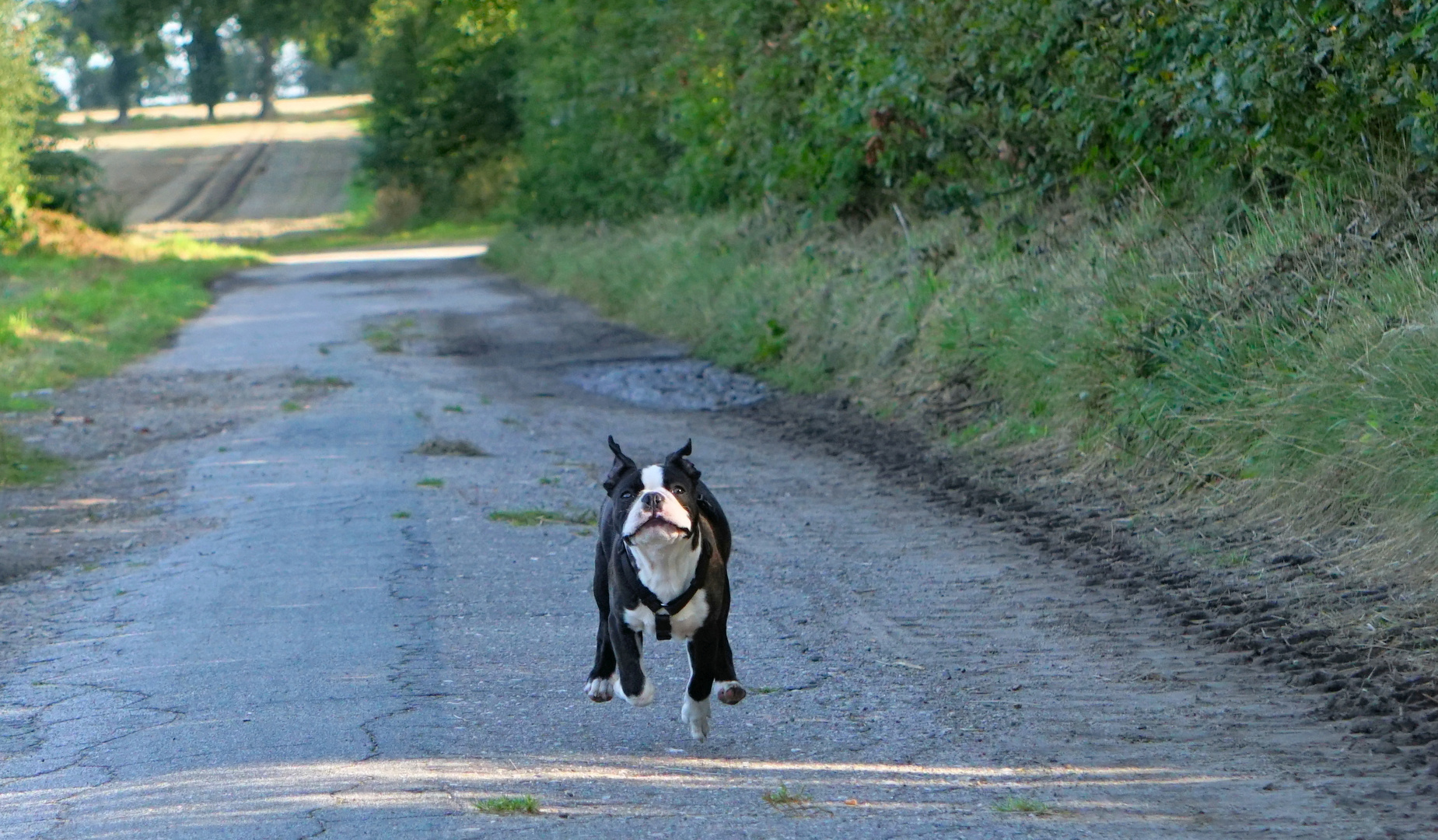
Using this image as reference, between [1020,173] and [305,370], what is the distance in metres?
8.29

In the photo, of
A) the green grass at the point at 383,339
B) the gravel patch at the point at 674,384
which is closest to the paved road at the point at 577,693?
the gravel patch at the point at 674,384

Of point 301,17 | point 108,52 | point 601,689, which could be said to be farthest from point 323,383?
point 108,52

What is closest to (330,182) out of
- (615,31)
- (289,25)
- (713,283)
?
(289,25)

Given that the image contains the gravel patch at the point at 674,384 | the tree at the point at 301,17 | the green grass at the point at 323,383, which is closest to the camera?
the gravel patch at the point at 674,384

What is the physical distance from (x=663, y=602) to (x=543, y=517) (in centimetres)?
463

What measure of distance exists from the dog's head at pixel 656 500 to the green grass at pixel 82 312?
12.0 m

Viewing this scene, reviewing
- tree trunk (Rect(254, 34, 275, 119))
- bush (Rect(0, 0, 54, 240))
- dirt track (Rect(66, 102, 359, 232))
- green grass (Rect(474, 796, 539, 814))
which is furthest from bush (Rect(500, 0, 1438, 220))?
tree trunk (Rect(254, 34, 275, 119))

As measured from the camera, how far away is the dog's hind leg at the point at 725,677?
17.0 feet

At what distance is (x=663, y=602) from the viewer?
4879 millimetres

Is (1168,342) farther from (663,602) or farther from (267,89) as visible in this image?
(267,89)

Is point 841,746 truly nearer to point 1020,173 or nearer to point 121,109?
point 1020,173

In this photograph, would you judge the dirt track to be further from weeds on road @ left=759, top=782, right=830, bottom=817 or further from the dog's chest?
weeds on road @ left=759, top=782, right=830, bottom=817

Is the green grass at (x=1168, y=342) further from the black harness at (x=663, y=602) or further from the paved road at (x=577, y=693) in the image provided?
the black harness at (x=663, y=602)

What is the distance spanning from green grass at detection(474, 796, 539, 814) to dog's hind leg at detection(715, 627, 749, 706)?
0.79 meters
